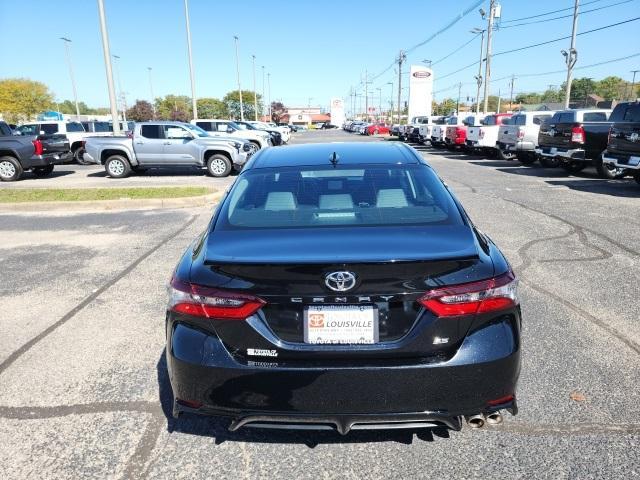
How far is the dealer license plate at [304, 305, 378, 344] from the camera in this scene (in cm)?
226

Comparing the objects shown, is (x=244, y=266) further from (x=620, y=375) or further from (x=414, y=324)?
(x=620, y=375)

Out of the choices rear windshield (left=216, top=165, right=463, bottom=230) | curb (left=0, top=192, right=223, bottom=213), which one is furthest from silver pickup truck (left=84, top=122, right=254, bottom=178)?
rear windshield (left=216, top=165, right=463, bottom=230)

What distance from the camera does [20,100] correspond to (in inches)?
3349

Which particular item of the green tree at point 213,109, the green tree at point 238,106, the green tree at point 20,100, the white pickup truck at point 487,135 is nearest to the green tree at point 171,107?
the green tree at point 213,109

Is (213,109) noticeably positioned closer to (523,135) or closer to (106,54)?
(106,54)

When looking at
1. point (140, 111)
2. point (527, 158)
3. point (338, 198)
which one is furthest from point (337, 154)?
point (140, 111)

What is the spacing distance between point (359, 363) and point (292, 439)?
85 cm

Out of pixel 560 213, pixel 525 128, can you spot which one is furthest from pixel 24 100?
pixel 560 213

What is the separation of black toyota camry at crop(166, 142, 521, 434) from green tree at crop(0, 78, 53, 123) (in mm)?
97819

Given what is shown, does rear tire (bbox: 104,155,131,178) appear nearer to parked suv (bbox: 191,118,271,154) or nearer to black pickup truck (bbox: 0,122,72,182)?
black pickup truck (bbox: 0,122,72,182)

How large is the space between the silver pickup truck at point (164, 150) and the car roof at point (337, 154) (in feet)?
42.1

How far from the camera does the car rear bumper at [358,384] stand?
90.0 inches

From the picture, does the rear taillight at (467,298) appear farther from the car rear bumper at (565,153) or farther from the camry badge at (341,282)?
the car rear bumper at (565,153)

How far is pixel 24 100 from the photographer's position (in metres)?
85.3
